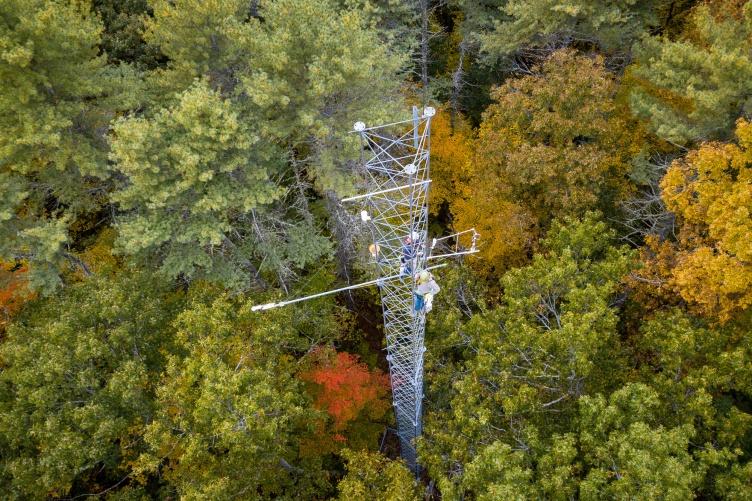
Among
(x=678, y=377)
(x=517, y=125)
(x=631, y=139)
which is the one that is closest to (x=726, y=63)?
(x=631, y=139)

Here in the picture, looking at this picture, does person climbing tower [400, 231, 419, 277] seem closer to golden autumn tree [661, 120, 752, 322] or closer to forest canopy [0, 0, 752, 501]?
forest canopy [0, 0, 752, 501]

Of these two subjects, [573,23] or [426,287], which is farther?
[573,23]

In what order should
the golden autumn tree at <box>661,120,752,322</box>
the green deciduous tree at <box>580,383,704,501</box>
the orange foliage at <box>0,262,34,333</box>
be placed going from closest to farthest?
the green deciduous tree at <box>580,383,704,501</box> < the golden autumn tree at <box>661,120,752,322</box> < the orange foliage at <box>0,262,34,333</box>

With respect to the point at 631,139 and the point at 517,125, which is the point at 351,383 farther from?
the point at 631,139

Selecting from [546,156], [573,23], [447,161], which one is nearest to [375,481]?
[546,156]

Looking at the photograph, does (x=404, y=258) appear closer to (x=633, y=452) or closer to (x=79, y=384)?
(x=633, y=452)

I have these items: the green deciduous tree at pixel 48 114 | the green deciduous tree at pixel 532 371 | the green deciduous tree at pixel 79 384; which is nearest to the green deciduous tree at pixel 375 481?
→ the green deciduous tree at pixel 532 371

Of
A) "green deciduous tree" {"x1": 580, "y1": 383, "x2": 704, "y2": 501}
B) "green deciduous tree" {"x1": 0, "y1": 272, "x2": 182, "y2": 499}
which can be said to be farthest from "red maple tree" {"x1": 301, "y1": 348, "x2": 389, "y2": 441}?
"green deciduous tree" {"x1": 580, "y1": 383, "x2": 704, "y2": 501}

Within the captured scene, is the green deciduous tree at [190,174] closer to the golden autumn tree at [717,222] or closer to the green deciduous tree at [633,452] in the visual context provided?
the green deciduous tree at [633,452]
